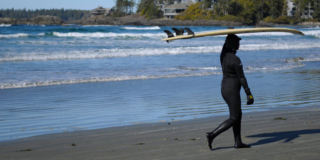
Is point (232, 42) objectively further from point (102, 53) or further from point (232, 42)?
point (102, 53)

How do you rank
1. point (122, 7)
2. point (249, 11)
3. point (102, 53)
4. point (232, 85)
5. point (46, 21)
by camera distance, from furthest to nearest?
point (122, 7)
point (46, 21)
point (249, 11)
point (102, 53)
point (232, 85)

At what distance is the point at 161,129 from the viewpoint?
651cm

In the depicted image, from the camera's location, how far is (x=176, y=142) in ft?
18.3

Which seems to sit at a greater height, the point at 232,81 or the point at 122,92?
the point at 232,81

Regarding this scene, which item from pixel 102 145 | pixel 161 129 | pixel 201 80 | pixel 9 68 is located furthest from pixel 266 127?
pixel 9 68

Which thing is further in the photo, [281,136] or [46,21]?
[46,21]

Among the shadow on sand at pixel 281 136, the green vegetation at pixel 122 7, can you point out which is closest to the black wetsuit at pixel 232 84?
the shadow on sand at pixel 281 136

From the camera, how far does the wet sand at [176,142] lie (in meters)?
4.93

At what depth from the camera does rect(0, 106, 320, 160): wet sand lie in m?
4.93

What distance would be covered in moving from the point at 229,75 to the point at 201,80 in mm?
8863

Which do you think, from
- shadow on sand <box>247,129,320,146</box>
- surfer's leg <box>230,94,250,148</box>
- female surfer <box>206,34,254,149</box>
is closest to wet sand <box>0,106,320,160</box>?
shadow on sand <box>247,129,320,146</box>

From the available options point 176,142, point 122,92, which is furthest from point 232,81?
point 122,92

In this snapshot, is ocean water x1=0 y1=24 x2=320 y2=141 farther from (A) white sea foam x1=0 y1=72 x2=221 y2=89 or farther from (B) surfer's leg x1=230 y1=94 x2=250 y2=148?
(B) surfer's leg x1=230 y1=94 x2=250 y2=148

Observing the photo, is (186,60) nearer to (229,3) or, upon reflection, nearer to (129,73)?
(129,73)
